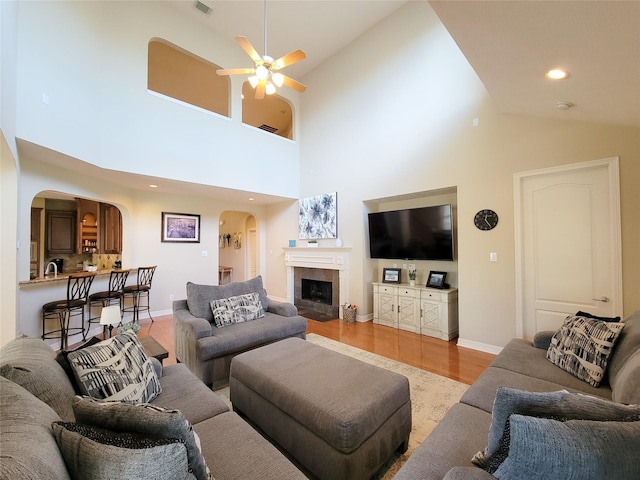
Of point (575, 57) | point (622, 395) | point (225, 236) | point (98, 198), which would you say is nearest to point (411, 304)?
point (622, 395)

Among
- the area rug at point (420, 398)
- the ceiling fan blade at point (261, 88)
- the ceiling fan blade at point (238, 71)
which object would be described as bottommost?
the area rug at point (420, 398)

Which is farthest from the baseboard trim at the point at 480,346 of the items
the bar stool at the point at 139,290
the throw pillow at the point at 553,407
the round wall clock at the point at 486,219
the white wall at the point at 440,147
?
the bar stool at the point at 139,290

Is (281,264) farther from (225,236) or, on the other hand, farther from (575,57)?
(575,57)

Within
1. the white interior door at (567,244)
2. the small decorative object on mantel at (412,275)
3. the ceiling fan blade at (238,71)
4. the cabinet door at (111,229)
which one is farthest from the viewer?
the cabinet door at (111,229)

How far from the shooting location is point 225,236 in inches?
375

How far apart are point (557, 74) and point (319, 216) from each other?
4176 mm

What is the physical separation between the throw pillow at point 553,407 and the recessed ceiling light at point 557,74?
2.10m

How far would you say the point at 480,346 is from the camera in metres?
3.66

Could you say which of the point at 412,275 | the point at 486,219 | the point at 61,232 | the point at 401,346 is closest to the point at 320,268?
the point at 412,275

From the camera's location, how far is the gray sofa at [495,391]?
115 cm

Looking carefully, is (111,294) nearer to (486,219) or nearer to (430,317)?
(430,317)

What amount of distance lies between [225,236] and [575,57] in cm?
924

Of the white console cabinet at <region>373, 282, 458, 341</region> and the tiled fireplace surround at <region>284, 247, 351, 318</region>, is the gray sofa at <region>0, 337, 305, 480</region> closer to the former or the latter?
the white console cabinet at <region>373, 282, 458, 341</region>

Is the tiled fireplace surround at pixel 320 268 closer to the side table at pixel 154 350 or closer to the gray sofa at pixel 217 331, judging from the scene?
the gray sofa at pixel 217 331
